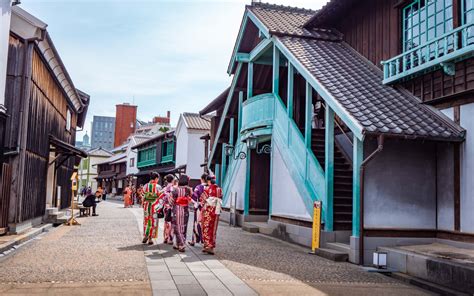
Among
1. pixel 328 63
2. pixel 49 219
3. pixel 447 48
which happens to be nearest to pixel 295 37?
pixel 328 63

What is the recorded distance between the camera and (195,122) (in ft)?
128

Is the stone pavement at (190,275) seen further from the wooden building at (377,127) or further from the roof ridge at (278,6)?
the roof ridge at (278,6)

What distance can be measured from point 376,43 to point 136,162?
44.3 metres

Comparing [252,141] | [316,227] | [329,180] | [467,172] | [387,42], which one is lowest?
[316,227]

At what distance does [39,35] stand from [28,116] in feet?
8.00

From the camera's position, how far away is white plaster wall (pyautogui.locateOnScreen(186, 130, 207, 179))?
123 ft

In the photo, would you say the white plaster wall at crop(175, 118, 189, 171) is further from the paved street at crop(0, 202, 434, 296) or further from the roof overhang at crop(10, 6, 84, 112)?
the paved street at crop(0, 202, 434, 296)

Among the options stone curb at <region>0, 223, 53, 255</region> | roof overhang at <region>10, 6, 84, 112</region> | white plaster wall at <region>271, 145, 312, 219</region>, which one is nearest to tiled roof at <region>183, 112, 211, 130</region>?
roof overhang at <region>10, 6, 84, 112</region>

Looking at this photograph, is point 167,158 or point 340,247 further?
point 167,158

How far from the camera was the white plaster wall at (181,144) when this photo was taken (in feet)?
125

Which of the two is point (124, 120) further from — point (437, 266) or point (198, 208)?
point (437, 266)

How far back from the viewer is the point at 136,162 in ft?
177

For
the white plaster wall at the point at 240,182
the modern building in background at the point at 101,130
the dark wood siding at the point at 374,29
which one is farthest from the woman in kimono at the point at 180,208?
the modern building in background at the point at 101,130

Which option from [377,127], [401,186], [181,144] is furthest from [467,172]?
[181,144]
